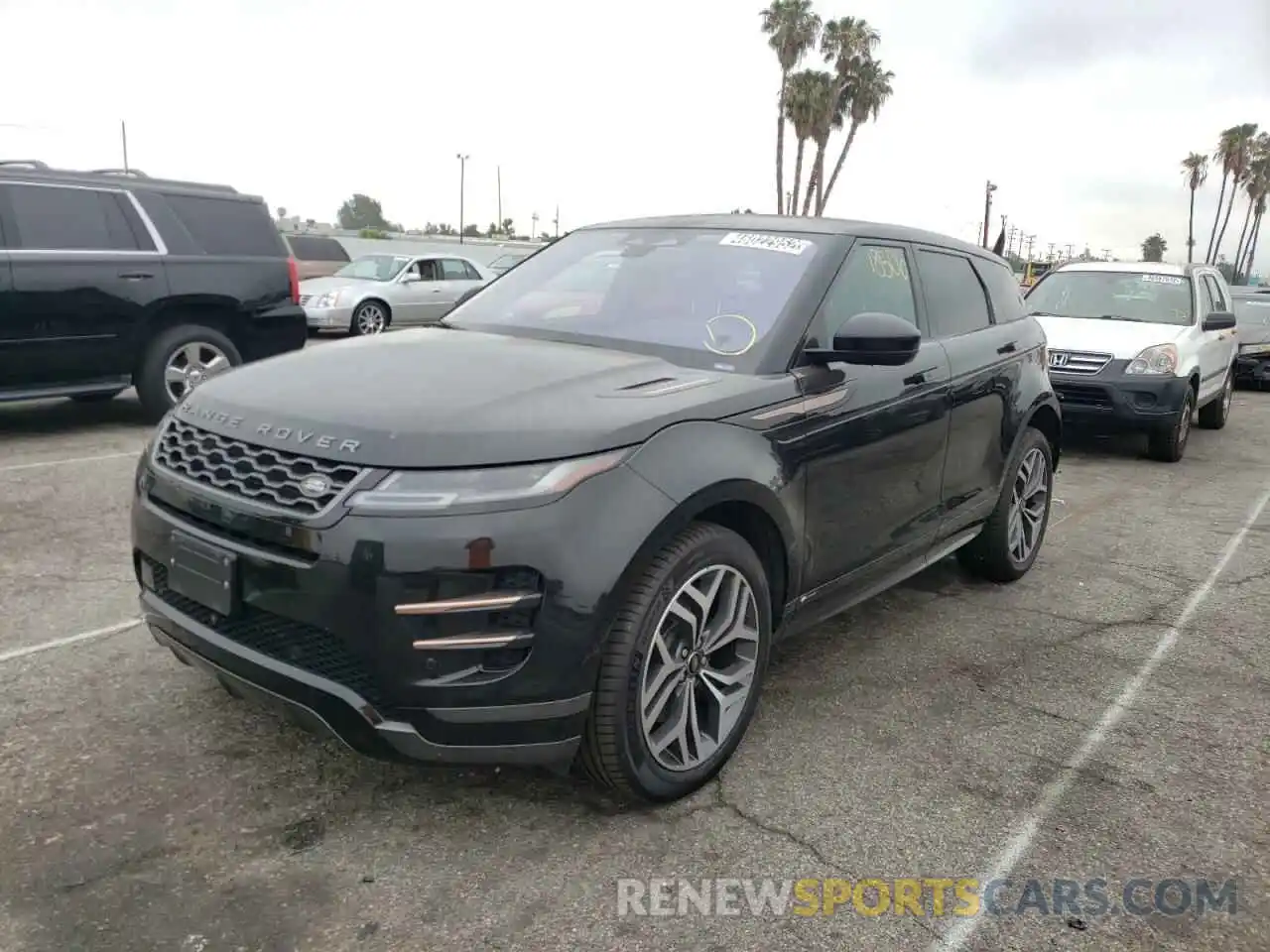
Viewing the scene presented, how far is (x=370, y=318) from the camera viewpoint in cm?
1630

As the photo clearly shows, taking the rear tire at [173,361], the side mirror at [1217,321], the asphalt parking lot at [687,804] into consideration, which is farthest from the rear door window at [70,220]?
the side mirror at [1217,321]

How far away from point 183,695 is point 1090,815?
2.89 metres

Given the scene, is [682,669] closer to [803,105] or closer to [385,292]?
[385,292]

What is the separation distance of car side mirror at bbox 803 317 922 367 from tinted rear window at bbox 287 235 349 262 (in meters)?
21.9

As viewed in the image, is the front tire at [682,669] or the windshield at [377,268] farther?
the windshield at [377,268]

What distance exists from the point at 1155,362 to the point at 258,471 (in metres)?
8.28

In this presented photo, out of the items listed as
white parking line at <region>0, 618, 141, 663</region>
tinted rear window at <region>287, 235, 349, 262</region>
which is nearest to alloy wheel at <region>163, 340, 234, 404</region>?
white parking line at <region>0, 618, 141, 663</region>

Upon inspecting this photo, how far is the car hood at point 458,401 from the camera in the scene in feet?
8.11

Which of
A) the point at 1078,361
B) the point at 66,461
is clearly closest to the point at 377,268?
the point at 66,461

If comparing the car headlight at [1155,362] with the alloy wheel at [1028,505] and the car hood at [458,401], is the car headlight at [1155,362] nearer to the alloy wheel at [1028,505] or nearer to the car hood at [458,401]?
the alloy wheel at [1028,505]

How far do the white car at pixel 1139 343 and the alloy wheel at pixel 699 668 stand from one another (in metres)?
6.10

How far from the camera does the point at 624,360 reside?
3217 mm

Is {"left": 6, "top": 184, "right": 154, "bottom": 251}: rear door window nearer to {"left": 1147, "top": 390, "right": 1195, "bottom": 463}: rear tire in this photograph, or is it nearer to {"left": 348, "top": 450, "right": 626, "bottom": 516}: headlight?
{"left": 348, "top": 450, "right": 626, "bottom": 516}: headlight

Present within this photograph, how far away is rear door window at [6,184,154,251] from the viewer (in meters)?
7.18
